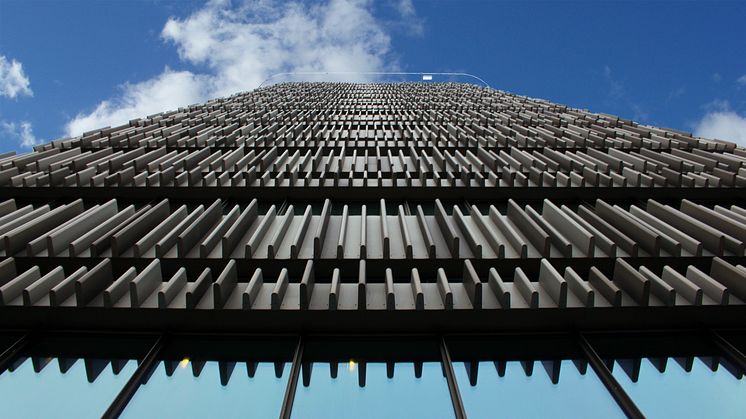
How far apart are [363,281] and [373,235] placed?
7.81 ft

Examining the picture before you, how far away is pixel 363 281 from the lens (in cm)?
568


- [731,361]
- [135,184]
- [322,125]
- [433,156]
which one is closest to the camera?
[731,361]

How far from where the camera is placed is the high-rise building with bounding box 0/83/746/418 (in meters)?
5.17

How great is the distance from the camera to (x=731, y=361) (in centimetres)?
514

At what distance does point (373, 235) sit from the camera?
801 cm

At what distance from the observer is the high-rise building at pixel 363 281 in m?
5.17

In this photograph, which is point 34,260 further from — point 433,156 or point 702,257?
point 702,257

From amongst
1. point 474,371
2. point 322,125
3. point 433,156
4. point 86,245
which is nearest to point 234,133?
point 322,125

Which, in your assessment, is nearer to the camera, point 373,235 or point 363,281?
point 363,281

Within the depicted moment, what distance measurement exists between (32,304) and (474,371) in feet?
19.4

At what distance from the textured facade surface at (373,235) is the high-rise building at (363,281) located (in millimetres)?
38

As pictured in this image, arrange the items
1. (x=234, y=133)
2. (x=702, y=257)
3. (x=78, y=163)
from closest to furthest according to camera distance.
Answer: (x=702, y=257) < (x=78, y=163) < (x=234, y=133)

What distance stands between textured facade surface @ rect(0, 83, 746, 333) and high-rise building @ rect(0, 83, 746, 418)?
0.04m

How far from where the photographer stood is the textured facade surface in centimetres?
553
